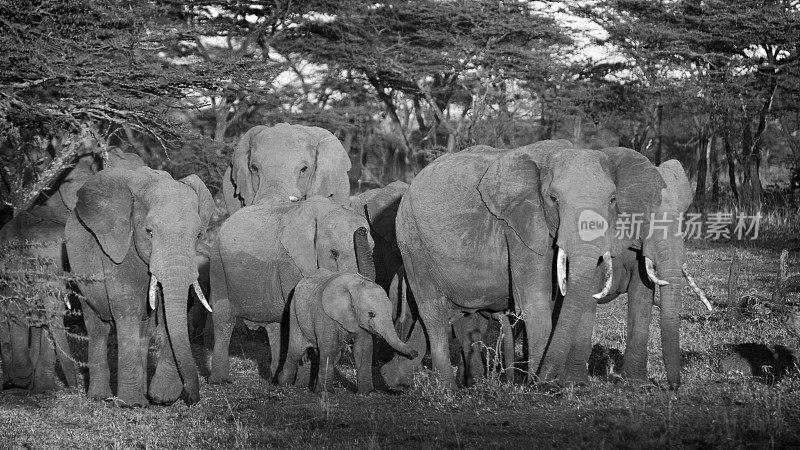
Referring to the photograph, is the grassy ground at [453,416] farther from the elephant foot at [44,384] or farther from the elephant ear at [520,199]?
the elephant ear at [520,199]

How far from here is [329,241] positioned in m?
11.5

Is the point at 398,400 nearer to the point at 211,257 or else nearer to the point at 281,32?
the point at 211,257

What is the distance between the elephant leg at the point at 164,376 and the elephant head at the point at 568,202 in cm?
288

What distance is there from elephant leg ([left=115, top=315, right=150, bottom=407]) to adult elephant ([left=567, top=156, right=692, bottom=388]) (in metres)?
3.54

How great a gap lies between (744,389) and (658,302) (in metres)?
1.19

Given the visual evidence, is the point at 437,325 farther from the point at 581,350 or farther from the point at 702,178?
the point at 702,178

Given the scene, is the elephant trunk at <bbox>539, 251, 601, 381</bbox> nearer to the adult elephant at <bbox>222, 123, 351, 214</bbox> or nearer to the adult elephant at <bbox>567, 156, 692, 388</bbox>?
the adult elephant at <bbox>567, 156, 692, 388</bbox>

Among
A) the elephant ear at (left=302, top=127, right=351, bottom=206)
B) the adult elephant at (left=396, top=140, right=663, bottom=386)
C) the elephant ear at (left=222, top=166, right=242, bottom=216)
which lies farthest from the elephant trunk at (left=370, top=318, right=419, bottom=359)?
the elephant ear at (left=222, top=166, right=242, bottom=216)

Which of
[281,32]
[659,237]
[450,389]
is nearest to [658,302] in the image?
[659,237]

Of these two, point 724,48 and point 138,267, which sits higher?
point 724,48

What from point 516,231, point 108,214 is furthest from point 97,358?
point 516,231

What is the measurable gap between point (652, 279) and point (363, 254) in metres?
2.97

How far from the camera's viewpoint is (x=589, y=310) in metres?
9.54

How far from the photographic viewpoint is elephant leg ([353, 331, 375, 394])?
10172 millimetres
